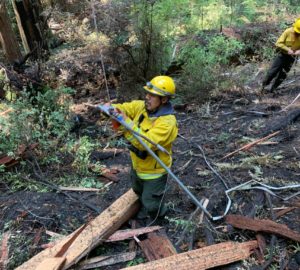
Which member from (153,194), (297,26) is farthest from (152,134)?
(297,26)

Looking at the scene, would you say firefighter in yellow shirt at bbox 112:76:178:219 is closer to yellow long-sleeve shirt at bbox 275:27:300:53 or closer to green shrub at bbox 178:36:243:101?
green shrub at bbox 178:36:243:101

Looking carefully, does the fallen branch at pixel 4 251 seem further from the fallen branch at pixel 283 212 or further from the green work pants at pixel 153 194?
the fallen branch at pixel 283 212

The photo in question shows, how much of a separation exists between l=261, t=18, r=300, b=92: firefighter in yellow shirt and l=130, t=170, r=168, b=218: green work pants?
618 cm

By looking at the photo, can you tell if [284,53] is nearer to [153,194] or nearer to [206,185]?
[206,185]

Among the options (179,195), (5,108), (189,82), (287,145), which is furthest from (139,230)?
(189,82)

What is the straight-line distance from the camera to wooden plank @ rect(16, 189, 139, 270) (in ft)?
12.5

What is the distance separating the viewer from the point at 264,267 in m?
3.58

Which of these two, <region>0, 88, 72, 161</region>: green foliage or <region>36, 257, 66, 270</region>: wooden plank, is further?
<region>0, 88, 72, 161</region>: green foliage

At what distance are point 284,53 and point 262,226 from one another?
6.49 m

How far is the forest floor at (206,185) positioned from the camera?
421 centimetres

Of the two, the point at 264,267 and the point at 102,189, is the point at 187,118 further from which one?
the point at 264,267

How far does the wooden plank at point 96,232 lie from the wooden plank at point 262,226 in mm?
1344

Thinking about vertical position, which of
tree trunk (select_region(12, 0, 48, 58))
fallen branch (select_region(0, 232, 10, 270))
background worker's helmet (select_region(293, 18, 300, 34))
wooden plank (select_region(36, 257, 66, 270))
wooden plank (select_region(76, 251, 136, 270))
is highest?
tree trunk (select_region(12, 0, 48, 58))

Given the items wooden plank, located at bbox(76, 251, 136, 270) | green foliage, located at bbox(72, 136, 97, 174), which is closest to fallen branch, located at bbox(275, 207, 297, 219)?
wooden plank, located at bbox(76, 251, 136, 270)
